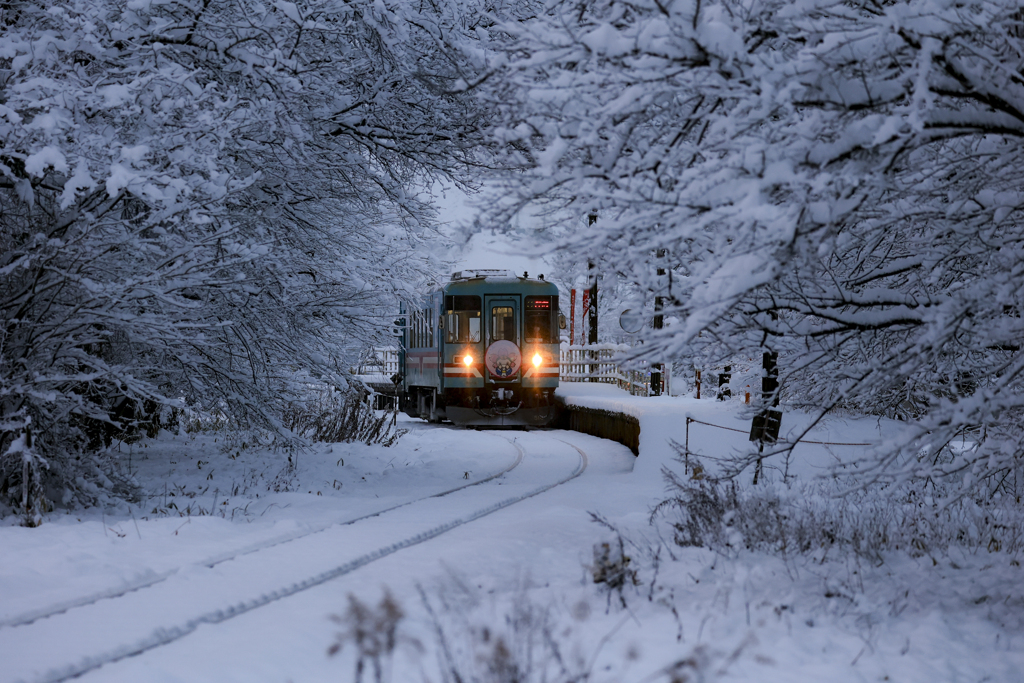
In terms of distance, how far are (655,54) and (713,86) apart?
31 cm

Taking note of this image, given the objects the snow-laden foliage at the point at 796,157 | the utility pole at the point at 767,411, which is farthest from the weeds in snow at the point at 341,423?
the snow-laden foliage at the point at 796,157

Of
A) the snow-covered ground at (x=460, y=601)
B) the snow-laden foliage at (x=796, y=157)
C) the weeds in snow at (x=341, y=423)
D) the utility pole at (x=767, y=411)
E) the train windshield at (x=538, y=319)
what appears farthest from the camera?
the train windshield at (x=538, y=319)

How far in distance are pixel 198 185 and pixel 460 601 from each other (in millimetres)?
4432

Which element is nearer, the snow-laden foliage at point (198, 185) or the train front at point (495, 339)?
the snow-laden foliage at point (198, 185)

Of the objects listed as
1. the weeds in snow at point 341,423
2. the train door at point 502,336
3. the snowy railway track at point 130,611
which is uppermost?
the train door at point 502,336

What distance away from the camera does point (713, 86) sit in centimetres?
440

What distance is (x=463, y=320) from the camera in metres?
21.5

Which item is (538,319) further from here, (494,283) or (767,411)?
(767,411)

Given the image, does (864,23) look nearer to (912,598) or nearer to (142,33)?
(912,598)

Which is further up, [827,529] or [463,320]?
[463,320]

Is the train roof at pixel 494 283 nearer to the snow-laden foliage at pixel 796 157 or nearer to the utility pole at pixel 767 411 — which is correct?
the utility pole at pixel 767 411

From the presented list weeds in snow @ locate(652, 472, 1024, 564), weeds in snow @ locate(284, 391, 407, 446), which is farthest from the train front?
weeds in snow @ locate(652, 472, 1024, 564)

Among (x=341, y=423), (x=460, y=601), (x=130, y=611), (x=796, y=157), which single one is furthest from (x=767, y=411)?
(x=341, y=423)

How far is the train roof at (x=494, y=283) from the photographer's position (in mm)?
21453
